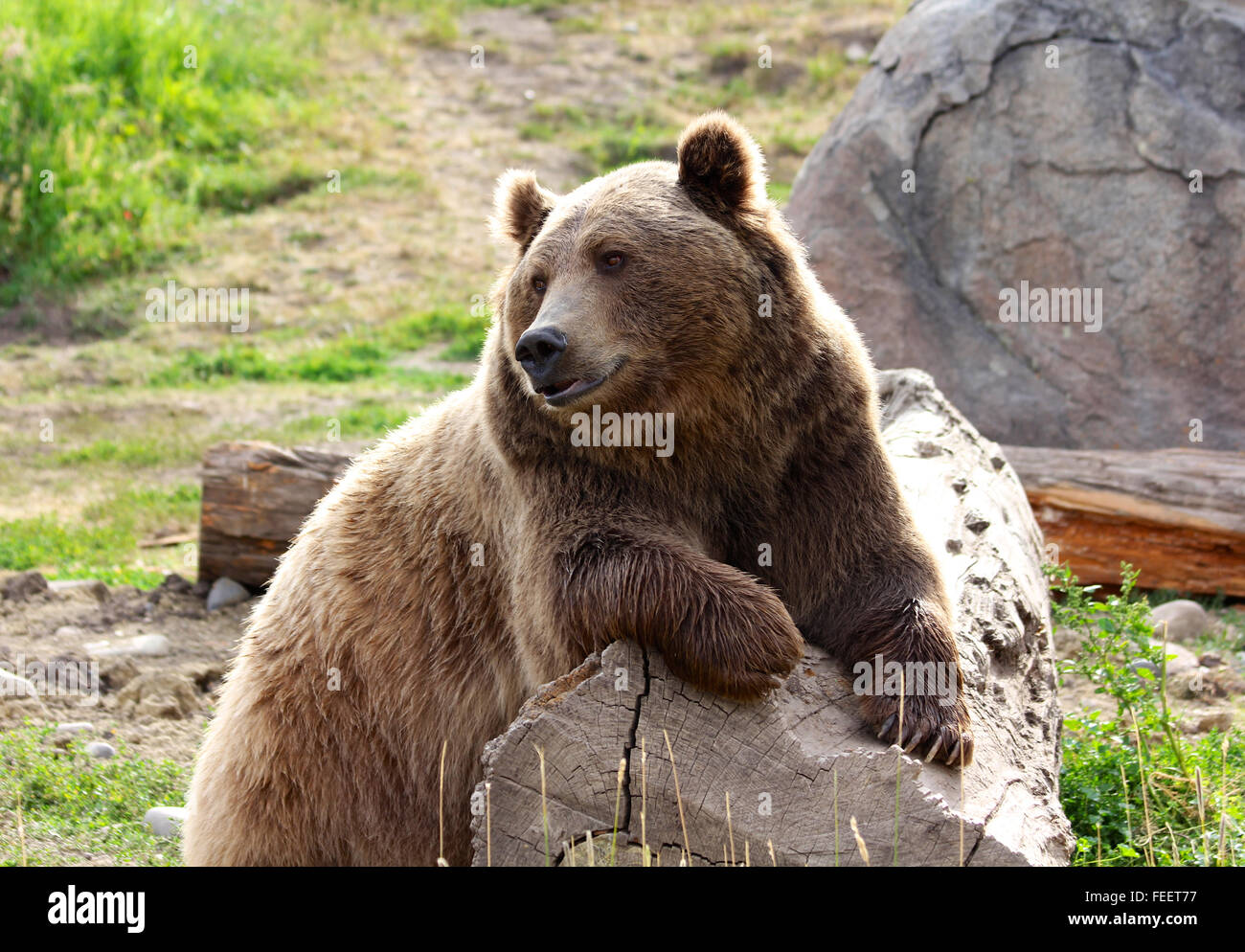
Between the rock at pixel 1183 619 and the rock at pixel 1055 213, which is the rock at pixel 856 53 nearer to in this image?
the rock at pixel 1055 213

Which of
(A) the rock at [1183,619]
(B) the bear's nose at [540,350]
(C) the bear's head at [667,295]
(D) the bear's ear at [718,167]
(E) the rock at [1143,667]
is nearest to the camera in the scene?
(B) the bear's nose at [540,350]

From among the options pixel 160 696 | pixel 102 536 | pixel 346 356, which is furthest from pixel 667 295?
pixel 346 356

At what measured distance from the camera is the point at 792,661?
11.9 feet

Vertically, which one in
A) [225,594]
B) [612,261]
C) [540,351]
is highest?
[612,261]

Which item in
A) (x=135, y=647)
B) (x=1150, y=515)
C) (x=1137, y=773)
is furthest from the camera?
(x=1150, y=515)

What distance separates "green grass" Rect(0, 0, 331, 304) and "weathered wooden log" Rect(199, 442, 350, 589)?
7.51m

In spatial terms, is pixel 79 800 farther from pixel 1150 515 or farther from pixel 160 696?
pixel 1150 515

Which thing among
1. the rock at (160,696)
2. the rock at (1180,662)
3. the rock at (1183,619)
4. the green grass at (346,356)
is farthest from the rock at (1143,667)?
the green grass at (346,356)

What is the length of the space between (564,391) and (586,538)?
1.49ft

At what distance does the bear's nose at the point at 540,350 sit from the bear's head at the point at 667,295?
0.08 feet

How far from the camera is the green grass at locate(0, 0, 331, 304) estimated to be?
1438 cm

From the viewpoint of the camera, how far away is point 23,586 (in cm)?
774

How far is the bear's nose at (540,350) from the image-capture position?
3.75 meters

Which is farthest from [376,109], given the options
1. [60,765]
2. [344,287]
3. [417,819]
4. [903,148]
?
[417,819]
